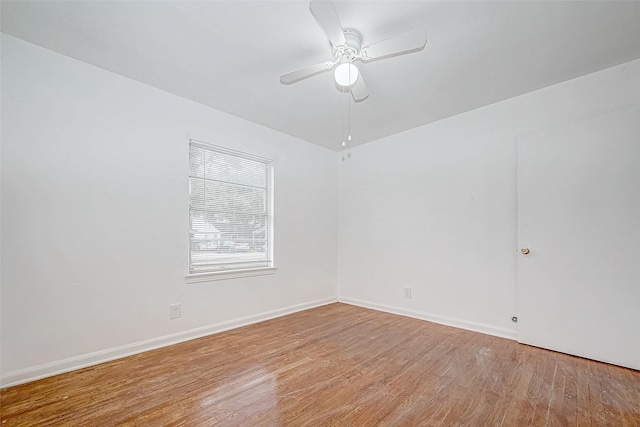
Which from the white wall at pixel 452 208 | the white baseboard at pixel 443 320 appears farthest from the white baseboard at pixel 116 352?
the white wall at pixel 452 208

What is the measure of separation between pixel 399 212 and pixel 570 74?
2115 mm

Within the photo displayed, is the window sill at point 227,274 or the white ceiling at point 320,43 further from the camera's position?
the window sill at point 227,274

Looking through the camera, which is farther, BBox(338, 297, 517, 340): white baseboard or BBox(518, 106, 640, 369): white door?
BBox(338, 297, 517, 340): white baseboard

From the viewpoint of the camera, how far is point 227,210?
3.25 metres

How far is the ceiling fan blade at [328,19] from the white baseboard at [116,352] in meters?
2.89

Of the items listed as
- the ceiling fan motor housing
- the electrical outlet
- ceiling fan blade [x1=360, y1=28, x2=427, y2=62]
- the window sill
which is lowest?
the electrical outlet

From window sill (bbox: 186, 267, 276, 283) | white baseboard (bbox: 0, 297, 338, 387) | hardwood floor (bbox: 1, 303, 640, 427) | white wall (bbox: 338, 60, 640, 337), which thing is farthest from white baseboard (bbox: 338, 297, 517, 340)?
window sill (bbox: 186, 267, 276, 283)

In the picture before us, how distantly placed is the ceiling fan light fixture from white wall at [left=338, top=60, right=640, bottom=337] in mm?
1774

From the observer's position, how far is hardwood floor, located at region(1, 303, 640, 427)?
1639 mm

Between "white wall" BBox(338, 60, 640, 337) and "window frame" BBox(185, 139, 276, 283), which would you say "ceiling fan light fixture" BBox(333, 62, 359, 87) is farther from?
"white wall" BBox(338, 60, 640, 337)

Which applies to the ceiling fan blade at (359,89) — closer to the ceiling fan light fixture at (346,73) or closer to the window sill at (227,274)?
the ceiling fan light fixture at (346,73)

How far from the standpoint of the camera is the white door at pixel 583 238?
88.5 inches

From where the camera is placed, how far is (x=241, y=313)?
328 centimetres

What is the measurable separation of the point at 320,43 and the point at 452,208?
2.30 m
